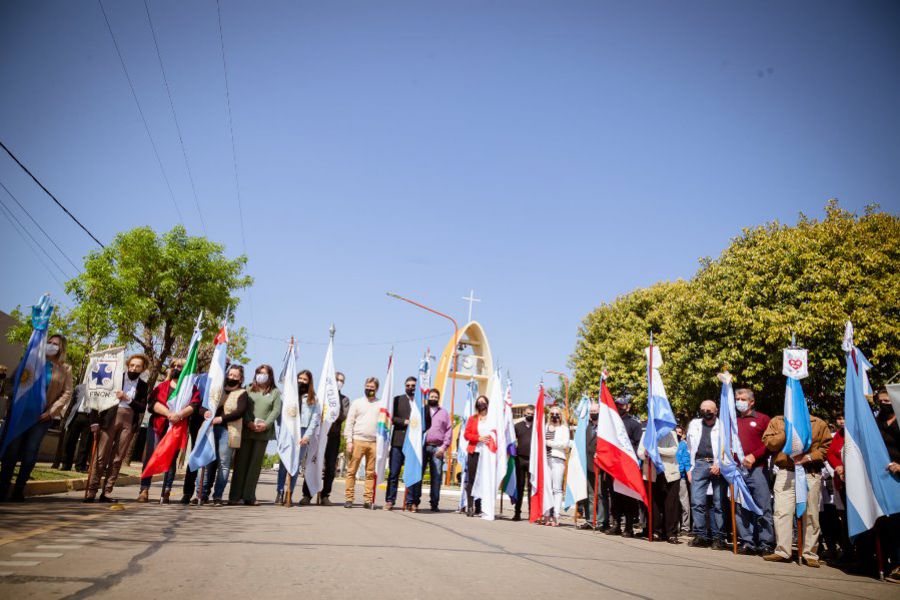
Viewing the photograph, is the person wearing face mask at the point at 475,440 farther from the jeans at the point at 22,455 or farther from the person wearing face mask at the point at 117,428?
the jeans at the point at 22,455

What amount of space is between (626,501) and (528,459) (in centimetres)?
287

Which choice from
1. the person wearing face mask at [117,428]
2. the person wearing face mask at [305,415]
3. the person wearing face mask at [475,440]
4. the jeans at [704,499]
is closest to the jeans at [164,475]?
the person wearing face mask at [117,428]

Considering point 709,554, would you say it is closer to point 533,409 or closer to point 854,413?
point 854,413

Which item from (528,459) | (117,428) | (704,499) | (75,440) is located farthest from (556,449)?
(75,440)

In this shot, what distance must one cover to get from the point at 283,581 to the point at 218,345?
7082 millimetres

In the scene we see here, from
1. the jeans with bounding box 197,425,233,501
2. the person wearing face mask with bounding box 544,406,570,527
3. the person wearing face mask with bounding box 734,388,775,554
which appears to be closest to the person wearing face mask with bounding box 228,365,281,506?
the jeans with bounding box 197,425,233,501

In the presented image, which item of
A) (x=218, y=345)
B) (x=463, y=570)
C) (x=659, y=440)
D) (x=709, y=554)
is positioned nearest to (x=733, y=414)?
(x=659, y=440)

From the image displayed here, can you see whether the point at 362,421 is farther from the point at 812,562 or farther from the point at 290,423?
the point at 812,562

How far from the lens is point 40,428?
7309 mm

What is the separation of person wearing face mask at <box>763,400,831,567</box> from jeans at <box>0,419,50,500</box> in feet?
29.4

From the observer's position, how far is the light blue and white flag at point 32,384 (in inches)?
281

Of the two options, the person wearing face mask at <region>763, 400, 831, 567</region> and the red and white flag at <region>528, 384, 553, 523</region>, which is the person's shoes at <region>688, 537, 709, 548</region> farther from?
the red and white flag at <region>528, 384, 553, 523</region>

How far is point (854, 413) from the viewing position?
7230 mm

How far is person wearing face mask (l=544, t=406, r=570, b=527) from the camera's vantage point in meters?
11.6
